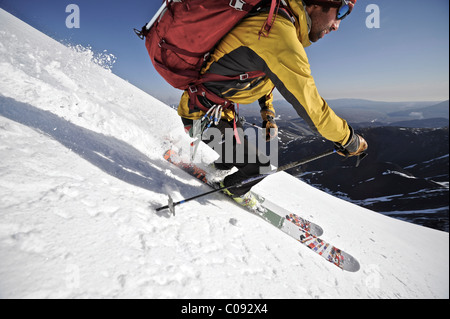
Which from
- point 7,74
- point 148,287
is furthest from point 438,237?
point 7,74

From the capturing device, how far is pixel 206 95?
2428 millimetres

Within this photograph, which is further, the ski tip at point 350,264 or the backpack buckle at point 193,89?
the ski tip at point 350,264

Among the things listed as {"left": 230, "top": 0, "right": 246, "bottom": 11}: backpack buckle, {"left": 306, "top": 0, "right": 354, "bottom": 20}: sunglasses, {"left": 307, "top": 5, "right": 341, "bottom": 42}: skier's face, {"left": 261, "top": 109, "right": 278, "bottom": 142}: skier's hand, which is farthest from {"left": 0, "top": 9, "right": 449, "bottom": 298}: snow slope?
{"left": 306, "top": 0, "right": 354, "bottom": 20}: sunglasses

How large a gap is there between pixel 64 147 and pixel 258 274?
259 centimetres

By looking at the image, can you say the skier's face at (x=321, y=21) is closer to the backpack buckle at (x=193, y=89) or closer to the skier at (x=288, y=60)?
the skier at (x=288, y=60)

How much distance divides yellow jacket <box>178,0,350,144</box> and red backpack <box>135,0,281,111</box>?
0.07m

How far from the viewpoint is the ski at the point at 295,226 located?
297cm

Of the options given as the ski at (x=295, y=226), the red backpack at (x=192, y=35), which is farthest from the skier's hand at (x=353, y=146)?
the ski at (x=295, y=226)

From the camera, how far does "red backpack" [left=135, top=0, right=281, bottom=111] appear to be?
163 centimetres

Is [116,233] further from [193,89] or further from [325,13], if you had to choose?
[325,13]

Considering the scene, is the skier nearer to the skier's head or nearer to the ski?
the skier's head

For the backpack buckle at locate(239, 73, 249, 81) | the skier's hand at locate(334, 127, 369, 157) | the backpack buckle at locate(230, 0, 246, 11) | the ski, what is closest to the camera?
the backpack buckle at locate(230, 0, 246, 11)

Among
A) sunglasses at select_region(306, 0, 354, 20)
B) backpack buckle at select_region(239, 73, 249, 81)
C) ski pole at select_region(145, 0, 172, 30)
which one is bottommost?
backpack buckle at select_region(239, 73, 249, 81)

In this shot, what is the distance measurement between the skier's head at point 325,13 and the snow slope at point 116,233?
7.49 ft
